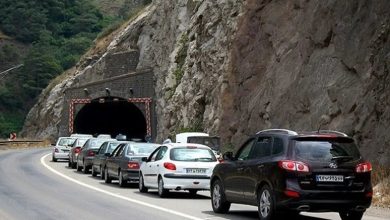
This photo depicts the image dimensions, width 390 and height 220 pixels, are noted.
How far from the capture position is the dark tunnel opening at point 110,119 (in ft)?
237

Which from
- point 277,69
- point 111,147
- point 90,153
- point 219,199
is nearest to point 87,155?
→ point 90,153

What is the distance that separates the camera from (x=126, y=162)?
23500 mm

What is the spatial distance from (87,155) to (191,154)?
12085mm

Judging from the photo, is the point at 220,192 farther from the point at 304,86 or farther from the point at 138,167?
the point at 304,86

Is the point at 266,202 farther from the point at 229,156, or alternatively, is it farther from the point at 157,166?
the point at 157,166

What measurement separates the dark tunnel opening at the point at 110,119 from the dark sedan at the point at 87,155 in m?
33.8

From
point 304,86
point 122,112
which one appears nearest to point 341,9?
point 304,86

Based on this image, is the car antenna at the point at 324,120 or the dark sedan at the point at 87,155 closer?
the car antenna at the point at 324,120

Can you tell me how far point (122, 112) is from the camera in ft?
272

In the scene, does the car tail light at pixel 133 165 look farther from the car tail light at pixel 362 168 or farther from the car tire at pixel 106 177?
the car tail light at pixel 362 168

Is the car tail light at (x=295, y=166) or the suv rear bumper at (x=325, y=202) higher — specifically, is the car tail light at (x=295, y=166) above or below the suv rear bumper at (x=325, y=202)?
above

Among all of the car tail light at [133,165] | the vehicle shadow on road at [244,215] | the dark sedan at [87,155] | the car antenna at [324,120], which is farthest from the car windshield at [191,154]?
the dark sedan at [87,155]

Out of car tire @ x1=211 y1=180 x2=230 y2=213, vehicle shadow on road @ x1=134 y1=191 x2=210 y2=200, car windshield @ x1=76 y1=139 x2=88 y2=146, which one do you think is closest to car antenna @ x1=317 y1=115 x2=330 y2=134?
vehicle shadow on road @ x1=134 y1=191 x2=210 y2=200

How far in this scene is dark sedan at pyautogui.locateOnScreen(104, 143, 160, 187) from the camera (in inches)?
922
